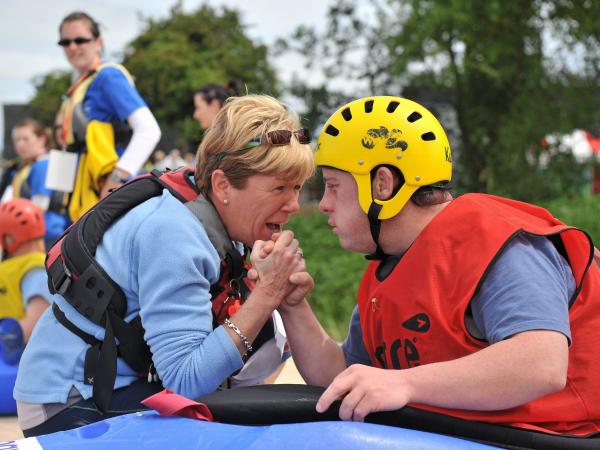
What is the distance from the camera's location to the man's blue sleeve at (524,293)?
2252 mm

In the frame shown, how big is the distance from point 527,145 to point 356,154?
30.7 ft

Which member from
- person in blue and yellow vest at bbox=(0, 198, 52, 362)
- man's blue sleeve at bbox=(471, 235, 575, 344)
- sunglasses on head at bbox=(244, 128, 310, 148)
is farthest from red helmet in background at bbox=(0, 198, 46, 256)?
man's blue sleeve at bbox=(471, 235, 575, 344)

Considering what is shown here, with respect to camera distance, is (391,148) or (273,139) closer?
(391,148)

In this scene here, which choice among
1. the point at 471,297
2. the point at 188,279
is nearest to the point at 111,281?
the point at 188,279

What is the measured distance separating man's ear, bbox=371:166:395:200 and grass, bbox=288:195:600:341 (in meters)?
5.50

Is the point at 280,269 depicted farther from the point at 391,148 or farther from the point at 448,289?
the point at 448,289

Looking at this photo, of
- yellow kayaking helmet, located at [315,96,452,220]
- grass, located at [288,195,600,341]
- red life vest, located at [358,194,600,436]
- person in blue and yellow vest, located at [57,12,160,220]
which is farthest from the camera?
grass, located at [288,195,600,341]

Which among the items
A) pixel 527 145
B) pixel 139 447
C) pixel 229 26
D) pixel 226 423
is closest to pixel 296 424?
pixel 226 423

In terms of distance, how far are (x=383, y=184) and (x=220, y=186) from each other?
2.06 feet

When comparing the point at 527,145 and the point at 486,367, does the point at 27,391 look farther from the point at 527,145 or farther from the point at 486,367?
the point at 527,145

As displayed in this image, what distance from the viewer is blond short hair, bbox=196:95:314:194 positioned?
3049 millimetres

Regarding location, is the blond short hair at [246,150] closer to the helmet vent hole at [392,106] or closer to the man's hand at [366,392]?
the helmet vent hole at [392,106]

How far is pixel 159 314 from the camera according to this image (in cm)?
284

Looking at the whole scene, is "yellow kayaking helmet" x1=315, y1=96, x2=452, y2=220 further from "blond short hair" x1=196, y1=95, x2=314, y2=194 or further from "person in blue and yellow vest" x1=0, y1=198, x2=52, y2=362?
"person in blue and yellow vest" x1=0, y1=198, x2=52, y2=362
